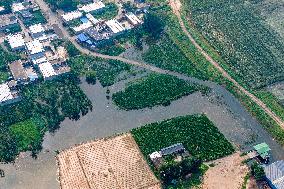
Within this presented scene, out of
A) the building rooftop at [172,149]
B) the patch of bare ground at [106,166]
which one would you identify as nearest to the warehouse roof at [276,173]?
the building rooftop at [172,149]

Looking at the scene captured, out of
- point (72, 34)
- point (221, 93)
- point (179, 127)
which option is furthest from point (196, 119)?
point (72, 34)

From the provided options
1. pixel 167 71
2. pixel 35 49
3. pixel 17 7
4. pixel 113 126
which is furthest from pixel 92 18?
pixel 113 126

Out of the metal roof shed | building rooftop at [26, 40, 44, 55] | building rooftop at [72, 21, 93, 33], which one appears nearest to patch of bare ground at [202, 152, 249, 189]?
the metal roof shed

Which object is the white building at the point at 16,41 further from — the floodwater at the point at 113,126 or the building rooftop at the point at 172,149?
the building rooftop at the point at 172,149

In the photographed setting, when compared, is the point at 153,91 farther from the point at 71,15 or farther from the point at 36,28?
the point at 36,28

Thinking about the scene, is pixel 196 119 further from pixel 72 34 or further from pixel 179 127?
pixel 72 34

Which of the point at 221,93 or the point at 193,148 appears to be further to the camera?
the point at 221,93

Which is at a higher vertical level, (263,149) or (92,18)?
(92,18)
